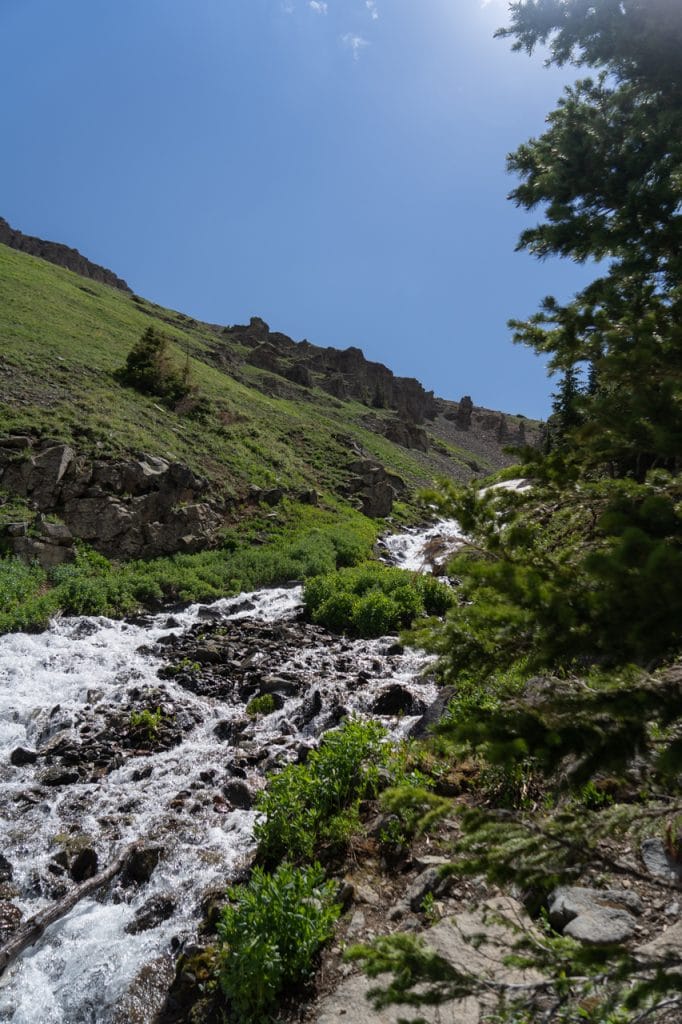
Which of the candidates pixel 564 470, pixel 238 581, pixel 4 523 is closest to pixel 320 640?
pixel 238 581

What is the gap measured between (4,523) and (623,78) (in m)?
18.8

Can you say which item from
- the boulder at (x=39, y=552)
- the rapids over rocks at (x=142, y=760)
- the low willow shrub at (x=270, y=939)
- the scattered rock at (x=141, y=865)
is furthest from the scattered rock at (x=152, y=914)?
the boulder at (x=39, y=552)

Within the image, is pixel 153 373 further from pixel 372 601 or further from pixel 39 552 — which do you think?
pixel 372 601

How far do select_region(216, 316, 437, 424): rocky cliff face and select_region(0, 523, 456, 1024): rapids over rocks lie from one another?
274 ft

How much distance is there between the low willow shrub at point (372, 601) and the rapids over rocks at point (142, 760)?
2.60 ft

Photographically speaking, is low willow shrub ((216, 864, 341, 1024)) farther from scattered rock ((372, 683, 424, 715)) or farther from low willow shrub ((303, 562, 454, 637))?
low willow shrub ((303, 562, 454, 637))

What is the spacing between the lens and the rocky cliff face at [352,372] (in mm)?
103812

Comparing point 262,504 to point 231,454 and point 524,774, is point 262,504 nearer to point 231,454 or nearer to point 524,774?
point 231,454

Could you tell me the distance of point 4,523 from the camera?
1777 centimetres

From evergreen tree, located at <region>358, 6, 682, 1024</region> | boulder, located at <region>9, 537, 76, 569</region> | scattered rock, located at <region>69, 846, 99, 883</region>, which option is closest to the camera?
evergreen tree, located at <region>358, 6, 682, 1024</region>

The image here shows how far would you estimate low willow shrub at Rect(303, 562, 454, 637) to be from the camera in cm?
1580

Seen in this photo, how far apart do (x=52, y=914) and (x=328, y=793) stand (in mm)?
3220

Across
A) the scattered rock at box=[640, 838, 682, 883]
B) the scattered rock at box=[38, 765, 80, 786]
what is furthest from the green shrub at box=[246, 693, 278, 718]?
the scattered rock at box=[640, 838, 682, 883]

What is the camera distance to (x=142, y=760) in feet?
30.9
